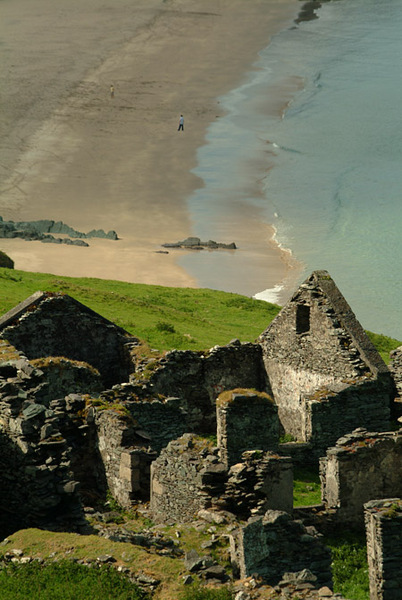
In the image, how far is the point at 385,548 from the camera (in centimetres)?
1788

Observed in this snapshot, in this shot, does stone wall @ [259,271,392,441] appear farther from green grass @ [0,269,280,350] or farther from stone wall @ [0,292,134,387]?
green grass @ [0,269,280,350]

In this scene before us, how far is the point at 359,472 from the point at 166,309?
21.0 meters

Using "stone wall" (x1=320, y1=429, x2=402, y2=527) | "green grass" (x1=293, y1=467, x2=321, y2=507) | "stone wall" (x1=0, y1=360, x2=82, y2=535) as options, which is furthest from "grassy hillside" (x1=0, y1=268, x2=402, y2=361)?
"stone wall" (x1=0, y1=360, x2=82, y2=535)

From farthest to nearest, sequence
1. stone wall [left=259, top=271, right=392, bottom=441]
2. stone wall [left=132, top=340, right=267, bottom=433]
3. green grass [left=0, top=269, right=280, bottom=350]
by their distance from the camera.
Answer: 1. green grass [left=0, top=269, right=280, bottom=350]
2. stone wall [left=132, top=340, right=267, bottom=433]
3. stone wall [left=259, top=271, right=392, bottom=441]

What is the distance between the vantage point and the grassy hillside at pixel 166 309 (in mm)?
36375

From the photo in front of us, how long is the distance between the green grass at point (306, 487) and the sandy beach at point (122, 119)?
33.7 meters

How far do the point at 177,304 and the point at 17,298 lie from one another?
30.4 feet

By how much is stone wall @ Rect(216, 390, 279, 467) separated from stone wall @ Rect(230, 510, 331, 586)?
751 cm

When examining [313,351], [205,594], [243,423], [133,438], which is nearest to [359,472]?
[243,423]

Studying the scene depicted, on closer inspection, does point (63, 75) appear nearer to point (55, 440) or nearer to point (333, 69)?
point (333, 69)

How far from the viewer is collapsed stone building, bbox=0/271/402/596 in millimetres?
18578

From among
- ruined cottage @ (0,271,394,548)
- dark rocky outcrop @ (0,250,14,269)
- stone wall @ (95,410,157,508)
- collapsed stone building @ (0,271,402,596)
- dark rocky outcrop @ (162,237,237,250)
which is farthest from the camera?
dark rocky outcrop @ (162,237,237,250)

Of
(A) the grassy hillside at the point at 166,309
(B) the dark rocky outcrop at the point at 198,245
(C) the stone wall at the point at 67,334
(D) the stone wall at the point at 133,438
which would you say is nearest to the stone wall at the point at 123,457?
(D) the stone wall at the point at 133,438

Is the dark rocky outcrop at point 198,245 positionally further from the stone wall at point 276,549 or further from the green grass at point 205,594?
the green grass at point 205,594
